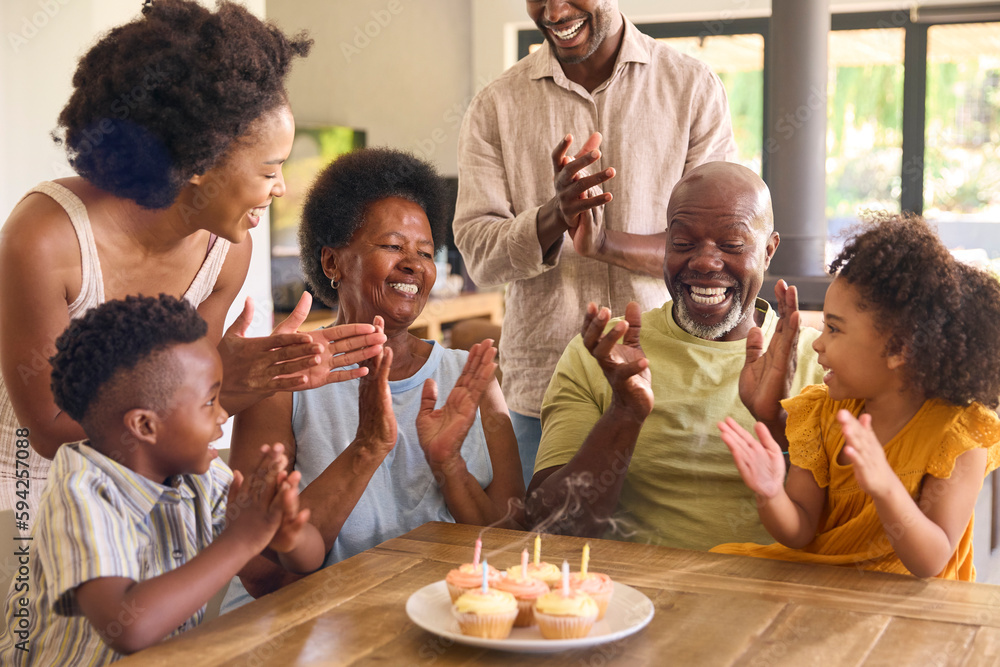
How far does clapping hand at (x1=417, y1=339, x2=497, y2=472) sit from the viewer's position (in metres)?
1.63

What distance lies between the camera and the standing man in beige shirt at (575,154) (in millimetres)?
2211

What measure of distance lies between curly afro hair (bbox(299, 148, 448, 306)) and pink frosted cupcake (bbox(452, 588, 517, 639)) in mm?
962

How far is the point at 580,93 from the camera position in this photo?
2.25 metres

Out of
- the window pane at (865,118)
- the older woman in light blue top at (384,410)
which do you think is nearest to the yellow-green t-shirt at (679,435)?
the older woman in light blue top at (384,410)

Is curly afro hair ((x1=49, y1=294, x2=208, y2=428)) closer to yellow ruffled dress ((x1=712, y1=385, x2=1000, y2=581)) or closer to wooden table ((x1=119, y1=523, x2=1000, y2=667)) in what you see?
wooden table ((x1=119, y1=523, x2=1000, y2=667))

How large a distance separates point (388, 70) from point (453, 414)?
16.2 feet

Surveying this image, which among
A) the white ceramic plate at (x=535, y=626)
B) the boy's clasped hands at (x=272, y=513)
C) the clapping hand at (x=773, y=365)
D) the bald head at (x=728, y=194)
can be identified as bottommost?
the white ceramic plate at (x=535, y=626)

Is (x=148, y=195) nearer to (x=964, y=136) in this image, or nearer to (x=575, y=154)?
(x=575, y=154)

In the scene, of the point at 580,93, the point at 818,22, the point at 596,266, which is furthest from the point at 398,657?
the point at 818,22

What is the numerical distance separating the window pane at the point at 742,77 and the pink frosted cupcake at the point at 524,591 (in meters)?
4.95

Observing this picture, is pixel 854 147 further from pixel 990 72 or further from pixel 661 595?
pixel 661 595

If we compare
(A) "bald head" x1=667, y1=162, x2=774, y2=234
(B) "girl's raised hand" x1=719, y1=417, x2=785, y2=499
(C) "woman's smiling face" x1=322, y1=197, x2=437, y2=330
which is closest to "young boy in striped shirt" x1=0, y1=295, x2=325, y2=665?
(C) "woman's smiling face" x1=322, y1=197, x2=437, y2=330

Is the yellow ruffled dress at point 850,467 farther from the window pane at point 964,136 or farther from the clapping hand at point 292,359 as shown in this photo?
the window pane at point 964,136

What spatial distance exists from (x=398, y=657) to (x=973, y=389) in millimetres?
951
